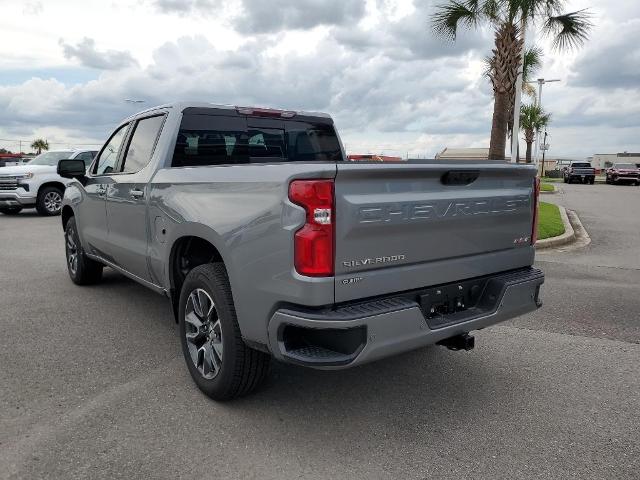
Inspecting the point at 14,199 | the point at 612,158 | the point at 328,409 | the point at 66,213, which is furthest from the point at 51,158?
the point at 612,158

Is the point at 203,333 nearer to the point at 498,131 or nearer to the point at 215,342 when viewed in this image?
the point at 215,342

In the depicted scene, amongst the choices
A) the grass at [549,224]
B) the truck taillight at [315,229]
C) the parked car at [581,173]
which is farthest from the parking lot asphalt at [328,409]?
the parked car at [581,173]

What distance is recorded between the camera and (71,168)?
5.51 meters

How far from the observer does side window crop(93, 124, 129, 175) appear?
5.26 m

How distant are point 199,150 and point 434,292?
2.29m

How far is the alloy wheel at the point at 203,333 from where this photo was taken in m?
3.41

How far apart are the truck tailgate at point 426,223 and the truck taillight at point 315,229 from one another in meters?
0.05

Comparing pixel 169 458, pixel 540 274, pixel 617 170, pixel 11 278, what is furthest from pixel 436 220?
pixel 617 170

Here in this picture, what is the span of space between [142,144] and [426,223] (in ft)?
9.13

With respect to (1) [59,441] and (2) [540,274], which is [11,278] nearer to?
(1) [59,441]

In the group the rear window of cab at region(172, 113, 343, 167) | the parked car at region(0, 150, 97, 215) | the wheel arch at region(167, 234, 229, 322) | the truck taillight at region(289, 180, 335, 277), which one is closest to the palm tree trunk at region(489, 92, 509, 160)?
the rear window of cab at region(172, 113, 343, 167)

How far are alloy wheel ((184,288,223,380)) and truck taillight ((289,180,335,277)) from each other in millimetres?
887

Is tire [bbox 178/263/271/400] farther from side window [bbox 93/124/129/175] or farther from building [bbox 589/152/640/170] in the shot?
building [bbox 589/152/640/170]

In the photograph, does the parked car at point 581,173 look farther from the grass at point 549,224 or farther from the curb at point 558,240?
the curb at point 558,240
